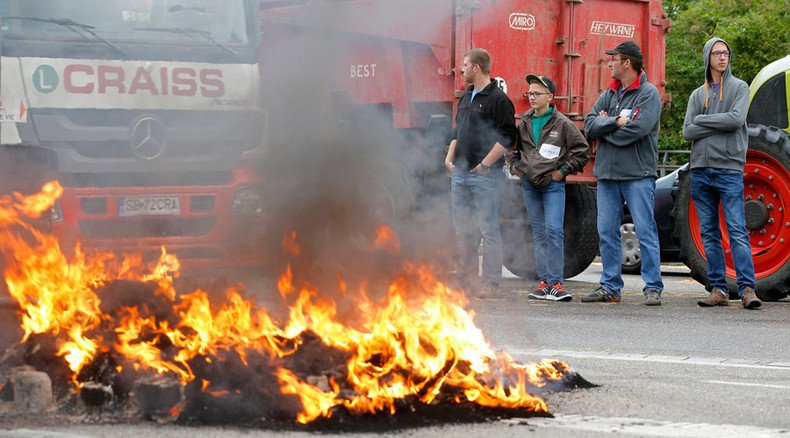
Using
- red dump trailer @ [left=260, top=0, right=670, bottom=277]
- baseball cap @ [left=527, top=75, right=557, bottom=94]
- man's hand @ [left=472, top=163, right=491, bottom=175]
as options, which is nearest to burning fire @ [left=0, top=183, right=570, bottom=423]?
red dump trailer @ [left=260, top=0, right=670, bottom=277]

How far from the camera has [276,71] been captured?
8.90m

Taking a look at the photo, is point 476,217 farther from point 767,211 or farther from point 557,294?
point 767,211

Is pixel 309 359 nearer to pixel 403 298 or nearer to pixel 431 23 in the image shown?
pixel 403 298

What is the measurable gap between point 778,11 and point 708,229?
2292cm

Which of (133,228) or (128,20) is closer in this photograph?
(133,228)

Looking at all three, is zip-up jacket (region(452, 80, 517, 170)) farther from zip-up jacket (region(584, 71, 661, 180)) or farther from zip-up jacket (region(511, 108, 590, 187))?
zip-up jacket (region(584, 71, 661, 180))

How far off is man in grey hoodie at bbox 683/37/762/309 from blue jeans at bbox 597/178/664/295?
1.23 feet

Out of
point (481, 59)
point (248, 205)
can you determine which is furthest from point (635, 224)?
point (248, 205)

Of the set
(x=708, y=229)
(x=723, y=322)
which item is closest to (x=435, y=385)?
(x=723, y=322)

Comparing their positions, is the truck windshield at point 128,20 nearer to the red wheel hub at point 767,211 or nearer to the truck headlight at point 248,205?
the truck headlight at point 248,205

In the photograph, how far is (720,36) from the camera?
31.5 meters

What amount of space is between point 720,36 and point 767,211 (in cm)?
2153

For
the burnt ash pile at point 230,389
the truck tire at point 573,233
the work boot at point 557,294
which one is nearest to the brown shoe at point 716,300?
the work boot at point 557,294

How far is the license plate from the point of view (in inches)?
313
